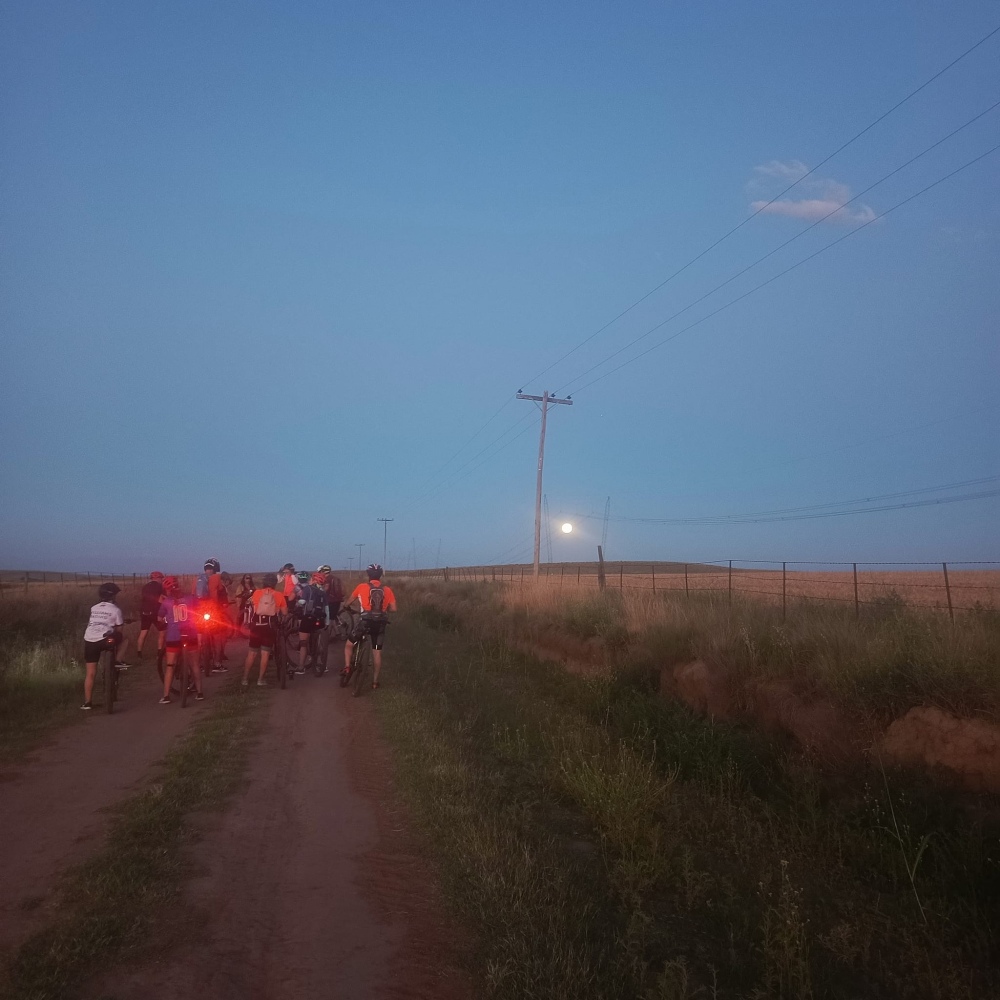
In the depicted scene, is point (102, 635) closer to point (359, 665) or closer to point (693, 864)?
point (359, 665)

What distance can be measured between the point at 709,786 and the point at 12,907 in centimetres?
614

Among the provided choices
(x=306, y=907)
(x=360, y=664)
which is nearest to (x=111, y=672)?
(x=360, y=664)

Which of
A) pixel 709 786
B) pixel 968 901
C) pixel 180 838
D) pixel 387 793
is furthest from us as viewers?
pixel 709 786

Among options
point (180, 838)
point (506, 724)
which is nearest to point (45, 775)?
point (180, 838)

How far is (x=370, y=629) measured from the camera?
527 inches

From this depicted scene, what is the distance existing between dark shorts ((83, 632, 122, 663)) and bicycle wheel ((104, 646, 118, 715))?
7 cm

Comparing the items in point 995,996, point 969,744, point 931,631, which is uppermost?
point 931,631

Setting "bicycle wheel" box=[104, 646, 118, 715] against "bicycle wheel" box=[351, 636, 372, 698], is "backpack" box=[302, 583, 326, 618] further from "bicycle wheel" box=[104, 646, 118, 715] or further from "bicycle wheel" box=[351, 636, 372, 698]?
"bicycle wheel" box=[104, 646, 118, 715]

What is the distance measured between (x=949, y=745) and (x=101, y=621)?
1026 cm

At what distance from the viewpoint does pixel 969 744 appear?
286 inches

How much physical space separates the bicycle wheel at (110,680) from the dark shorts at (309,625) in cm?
409

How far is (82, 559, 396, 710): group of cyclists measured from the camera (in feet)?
37.7

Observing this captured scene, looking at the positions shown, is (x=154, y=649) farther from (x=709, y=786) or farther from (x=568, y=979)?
(x=568, y=979)

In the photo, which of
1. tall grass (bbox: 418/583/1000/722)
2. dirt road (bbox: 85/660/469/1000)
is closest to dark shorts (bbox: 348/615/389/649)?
tall grass (bbox: 418/583/1000/722)
